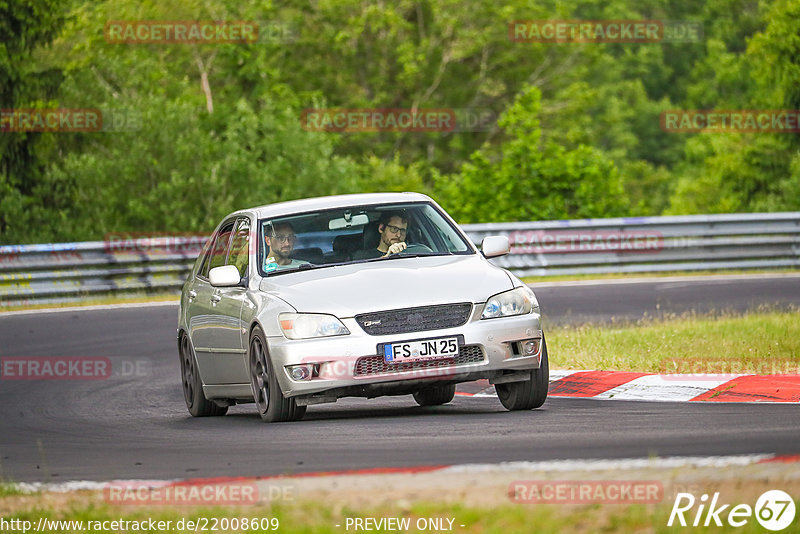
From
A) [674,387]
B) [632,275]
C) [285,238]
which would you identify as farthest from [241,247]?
[632,275]

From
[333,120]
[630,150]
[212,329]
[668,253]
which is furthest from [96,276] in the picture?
[630,150]

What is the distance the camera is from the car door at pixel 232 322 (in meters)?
10.1

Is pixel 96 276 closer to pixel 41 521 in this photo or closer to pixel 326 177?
pixel 326 177

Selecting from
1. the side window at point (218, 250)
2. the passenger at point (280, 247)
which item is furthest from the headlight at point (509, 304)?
the side window at point (218, 250)

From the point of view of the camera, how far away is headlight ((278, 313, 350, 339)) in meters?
9.03

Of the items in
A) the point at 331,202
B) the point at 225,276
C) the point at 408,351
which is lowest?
the point at 408,351

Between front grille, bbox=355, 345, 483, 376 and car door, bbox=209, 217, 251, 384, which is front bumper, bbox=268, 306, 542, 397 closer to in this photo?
front grille, bbox=355, 345, 483, 376

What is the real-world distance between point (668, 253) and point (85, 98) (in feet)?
60.4

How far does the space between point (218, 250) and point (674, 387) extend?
366 centimetres

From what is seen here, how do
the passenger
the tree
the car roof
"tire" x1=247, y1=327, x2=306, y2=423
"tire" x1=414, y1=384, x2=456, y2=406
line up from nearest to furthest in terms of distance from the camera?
"tire" x1=247, y1=327, x2=306, y2=423 → the passenger → the car roof → "tire" x1=414, y1=384, x2=456, y2=406 → the tree

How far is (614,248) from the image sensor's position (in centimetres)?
2538

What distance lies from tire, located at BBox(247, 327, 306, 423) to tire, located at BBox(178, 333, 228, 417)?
1.36m

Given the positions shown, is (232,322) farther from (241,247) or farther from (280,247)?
(241,247)

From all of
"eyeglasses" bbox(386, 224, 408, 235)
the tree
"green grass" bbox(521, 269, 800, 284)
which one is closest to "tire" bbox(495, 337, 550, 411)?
"eyeglasses" bbox(386, 224, 408, 235)
